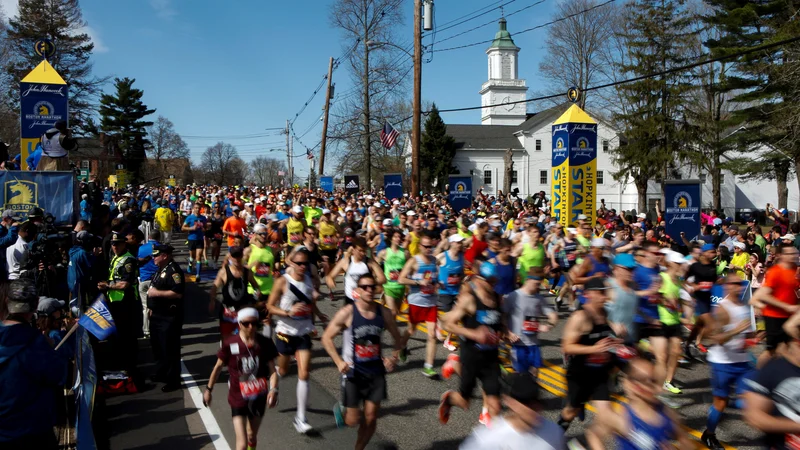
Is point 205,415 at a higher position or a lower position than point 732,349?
lower

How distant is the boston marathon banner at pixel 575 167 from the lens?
1711 cm

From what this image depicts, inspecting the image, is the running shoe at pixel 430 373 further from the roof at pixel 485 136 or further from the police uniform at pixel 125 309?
the roof at pixel 485 136

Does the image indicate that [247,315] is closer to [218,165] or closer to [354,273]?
[354,273]

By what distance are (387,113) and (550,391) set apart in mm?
31449

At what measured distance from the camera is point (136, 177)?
62.3m

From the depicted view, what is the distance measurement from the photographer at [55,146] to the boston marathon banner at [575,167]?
12479mm

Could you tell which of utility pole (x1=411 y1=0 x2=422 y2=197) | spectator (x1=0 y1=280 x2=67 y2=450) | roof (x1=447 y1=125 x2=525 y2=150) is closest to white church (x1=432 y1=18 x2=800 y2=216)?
roof (x1=447 y1=125 x2=525 y2=150)

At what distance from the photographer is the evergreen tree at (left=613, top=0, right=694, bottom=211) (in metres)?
36.4

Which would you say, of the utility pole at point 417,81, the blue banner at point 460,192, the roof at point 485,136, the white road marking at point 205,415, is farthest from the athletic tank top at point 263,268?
the roof at point 485,136

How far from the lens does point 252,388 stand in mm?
5125

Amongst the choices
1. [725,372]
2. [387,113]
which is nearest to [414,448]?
[725,372]

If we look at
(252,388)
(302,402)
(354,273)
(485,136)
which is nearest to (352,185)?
(354,273)

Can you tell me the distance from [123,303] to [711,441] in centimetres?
716

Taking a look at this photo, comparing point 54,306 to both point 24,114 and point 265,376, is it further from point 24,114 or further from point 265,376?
point 24,114
